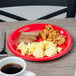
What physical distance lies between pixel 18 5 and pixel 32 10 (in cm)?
11

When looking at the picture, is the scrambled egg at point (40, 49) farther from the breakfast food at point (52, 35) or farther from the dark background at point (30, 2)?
the dark background at point (30, 2)

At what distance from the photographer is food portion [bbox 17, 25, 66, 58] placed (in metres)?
1.06

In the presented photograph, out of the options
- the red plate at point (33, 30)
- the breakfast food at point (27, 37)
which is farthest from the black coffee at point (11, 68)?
the breakfast food at point (27, 37)

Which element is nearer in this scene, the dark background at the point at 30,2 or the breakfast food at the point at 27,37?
the breakfast food at the point at 27,37

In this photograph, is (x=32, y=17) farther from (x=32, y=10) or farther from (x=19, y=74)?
(x=19, y=74)

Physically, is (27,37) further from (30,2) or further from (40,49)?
(30,2)

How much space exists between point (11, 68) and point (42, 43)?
Answer: 12.7 inches

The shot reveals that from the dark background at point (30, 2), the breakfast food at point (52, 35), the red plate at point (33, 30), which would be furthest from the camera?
the dark background at point (30, 2)

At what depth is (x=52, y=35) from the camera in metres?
1.16

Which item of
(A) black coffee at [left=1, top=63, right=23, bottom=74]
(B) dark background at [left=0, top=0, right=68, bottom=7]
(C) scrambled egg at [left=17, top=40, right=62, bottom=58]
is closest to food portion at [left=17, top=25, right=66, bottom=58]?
(C) scrambled egg at [left=17, top=40, right=62, bottom=58]

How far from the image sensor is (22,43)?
112 cm

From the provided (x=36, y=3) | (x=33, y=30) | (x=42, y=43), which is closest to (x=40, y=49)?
(x=42, y=43)

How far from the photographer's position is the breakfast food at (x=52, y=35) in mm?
1141

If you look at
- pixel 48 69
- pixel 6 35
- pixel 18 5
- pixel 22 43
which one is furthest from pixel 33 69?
pixel 18 5
